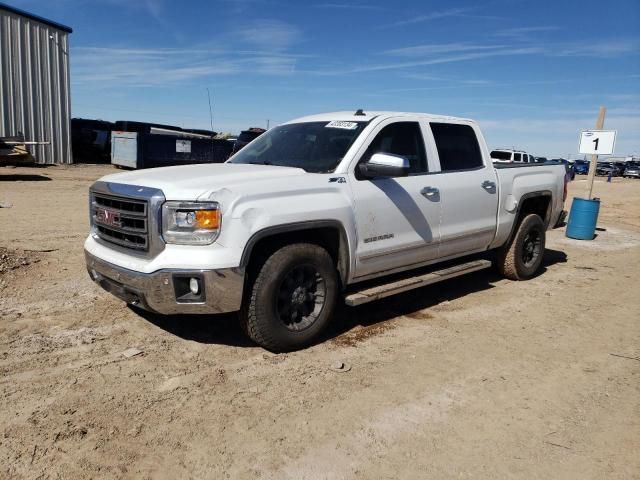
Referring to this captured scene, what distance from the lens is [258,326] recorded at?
3.83 metres

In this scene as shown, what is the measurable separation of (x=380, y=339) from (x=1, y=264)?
4424 millimetres

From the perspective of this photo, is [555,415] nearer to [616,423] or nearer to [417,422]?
[616,423]

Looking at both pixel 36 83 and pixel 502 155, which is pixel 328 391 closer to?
pixel 502 155

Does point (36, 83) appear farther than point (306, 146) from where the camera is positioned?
Yes

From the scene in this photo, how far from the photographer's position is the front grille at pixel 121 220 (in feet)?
12.1

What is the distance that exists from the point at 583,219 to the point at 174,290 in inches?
369

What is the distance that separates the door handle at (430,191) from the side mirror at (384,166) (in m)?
0.68

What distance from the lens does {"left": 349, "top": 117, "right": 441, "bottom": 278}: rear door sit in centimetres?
434

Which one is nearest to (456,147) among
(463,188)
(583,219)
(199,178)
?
(463,188)

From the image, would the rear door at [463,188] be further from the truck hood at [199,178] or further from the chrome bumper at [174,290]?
the chrome bumper at [174,290]

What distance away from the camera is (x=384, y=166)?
416cm

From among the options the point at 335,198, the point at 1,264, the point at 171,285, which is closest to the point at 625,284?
the point at 335,198

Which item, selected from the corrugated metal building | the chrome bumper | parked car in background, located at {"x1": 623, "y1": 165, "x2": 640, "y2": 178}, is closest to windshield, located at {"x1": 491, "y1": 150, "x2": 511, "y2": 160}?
the corrugated metal building

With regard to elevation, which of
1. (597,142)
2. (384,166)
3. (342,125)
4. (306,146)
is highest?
(597,142)
